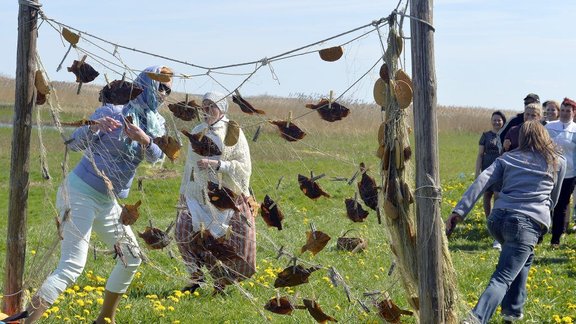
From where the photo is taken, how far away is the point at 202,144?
4.43m

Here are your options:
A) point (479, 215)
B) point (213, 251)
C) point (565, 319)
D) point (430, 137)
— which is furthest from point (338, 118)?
point (479, 215)

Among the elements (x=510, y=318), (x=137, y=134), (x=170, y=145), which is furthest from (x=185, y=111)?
(x=510, y=318)

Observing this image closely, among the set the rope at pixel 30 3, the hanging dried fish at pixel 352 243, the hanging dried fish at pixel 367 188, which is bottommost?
the hanging dried fish at pixel 352 243

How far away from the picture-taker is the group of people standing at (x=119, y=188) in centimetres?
483

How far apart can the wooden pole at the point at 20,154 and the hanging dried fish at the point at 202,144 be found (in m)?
1.07

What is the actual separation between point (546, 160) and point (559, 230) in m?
4.29

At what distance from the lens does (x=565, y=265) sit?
9.41 m

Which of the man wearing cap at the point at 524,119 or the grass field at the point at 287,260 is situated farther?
the man wearing cap at the point at 524,119

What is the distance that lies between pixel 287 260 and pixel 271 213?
4281 millimetres

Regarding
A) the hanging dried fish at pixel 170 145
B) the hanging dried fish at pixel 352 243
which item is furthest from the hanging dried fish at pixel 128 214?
the hanging dried fish at pixel 352 243

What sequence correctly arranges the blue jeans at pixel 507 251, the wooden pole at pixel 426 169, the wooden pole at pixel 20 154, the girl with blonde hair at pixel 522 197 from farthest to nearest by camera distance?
the girl with blonde hair at pixel 522 197 < the blue jeans at pixel 507 251 < the wooden pole at pixel 20 154 < the wooden pole at pixel 426 169

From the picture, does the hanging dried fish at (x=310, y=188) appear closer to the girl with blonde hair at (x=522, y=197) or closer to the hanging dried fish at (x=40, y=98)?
the hanging dried fish at (x=40, y=98)

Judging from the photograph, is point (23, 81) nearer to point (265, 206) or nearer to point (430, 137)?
point (265, 206)

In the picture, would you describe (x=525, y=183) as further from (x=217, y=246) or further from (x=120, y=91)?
(x=120, y=91)
